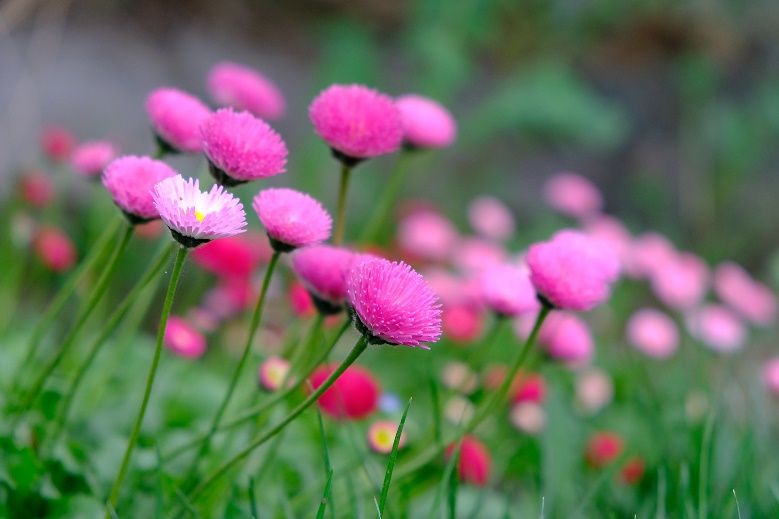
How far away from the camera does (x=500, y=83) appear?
259cm

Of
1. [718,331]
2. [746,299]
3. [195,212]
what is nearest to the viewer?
[195,212]

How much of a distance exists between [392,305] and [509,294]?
1.00 ft

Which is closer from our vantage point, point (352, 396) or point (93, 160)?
point (93, 160)

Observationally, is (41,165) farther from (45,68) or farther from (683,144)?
(683,144)

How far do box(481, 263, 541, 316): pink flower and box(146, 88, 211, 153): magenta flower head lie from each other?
30 cm

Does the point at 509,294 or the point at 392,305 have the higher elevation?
the point at 392,305

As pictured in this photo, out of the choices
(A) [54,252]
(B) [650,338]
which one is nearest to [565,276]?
(A) [54,252]

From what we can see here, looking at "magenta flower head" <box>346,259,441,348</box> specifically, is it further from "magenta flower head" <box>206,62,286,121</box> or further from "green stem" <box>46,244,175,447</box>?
"magenta flower head" <box>206,62,286,121</box>

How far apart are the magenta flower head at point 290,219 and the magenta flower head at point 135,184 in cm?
6

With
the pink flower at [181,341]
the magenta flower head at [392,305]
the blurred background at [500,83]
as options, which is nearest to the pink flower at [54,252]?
the pink flower at [181,341]

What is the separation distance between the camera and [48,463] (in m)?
0.65

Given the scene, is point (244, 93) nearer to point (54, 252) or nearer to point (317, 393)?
point (317, 393)

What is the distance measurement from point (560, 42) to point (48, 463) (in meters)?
2.25

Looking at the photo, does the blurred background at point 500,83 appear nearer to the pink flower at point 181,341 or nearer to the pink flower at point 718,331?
the pink flower at point 718,331
